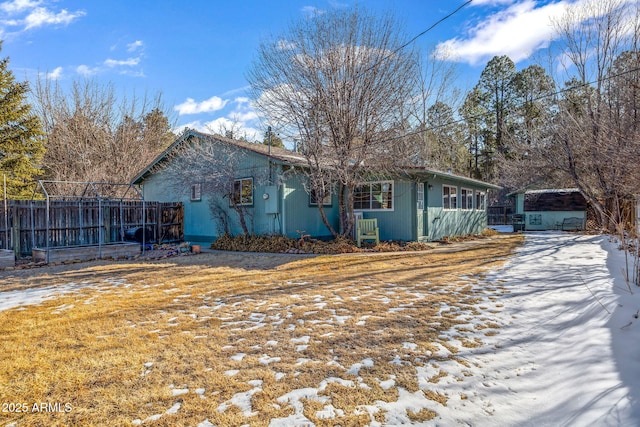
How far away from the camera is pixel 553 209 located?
19.8 meters

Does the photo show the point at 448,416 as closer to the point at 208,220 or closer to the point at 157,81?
the point at 208,220

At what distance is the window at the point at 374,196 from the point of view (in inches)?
497

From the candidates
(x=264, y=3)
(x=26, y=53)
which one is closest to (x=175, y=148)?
(x=264, y=3)

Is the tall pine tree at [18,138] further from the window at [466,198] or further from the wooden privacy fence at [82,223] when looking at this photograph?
the window at [466,198]

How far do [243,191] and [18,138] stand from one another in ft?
43.6

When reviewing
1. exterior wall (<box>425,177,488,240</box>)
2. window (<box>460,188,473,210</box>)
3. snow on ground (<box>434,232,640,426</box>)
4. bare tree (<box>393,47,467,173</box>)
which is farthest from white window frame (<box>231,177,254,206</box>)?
bare tree (<box>393,47,467,173</box>)

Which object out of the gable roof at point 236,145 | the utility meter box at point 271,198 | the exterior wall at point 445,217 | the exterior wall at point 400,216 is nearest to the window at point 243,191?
the utility meter box at point 271,198

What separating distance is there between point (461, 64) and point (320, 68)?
52.6 ft

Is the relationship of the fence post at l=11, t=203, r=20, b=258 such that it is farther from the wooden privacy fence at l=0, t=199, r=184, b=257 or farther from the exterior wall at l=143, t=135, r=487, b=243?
the exterior wall at l=143, t=135, r=487, b=243

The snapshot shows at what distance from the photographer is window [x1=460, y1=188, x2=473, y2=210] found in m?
15.8

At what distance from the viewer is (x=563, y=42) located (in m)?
→ 13.3

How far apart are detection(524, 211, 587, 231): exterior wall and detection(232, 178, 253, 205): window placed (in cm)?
1687

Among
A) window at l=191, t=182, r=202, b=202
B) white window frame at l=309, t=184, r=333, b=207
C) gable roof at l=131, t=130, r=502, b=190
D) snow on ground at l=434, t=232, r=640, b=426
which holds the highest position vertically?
gable roof at l=131, t=130, r=502, b=190

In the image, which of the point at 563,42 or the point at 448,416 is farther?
the point at 563,42
